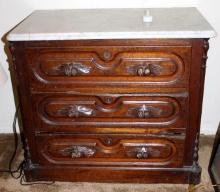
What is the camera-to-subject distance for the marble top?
122cm

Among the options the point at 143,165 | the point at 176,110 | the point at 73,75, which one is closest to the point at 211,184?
the point at 143,165

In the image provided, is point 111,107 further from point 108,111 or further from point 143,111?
point 143,111

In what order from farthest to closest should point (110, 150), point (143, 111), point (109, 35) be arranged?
point (110, 150)
point (143, 111)
point (109, 35)

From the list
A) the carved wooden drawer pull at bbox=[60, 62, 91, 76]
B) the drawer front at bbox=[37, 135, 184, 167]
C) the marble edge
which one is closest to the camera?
the marble edge

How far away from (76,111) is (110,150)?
256 millimetres

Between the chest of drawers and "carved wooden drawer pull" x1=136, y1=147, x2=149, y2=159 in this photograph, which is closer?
the chest of drawers

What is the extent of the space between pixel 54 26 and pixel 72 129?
0.46 m

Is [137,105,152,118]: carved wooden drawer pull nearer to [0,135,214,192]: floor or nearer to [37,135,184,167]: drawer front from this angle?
[37,135,184,167]: drawer front

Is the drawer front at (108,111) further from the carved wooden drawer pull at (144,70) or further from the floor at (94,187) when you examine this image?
the floor at (94,187)

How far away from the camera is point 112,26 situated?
1.30 meters

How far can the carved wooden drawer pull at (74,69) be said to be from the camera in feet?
4.32

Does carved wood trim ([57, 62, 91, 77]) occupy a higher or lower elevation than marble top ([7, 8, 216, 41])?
lower

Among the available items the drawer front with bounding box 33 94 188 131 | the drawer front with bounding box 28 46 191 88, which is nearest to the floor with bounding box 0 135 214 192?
the drawer front with bounding box 33 94 188 131

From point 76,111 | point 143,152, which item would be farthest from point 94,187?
point 76,111
